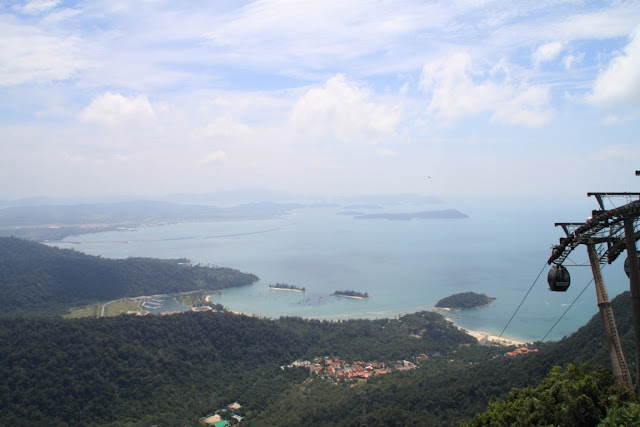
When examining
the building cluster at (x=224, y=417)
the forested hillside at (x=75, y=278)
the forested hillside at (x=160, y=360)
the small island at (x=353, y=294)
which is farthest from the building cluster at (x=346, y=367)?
the forested hillside at (x=75, y=278)

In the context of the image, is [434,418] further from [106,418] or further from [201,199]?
[201,199]

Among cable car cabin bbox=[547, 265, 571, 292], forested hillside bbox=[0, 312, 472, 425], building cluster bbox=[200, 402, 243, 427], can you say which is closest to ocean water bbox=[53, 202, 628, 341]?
forested hillside bbox=[0, 312, 472, 425]

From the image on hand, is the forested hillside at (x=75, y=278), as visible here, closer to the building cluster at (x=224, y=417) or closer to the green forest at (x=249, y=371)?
the green forest at (x=249, y=371)

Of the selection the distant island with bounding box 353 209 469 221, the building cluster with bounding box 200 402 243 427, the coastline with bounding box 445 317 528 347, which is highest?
the building cluster with bounding box 200 402 243 427

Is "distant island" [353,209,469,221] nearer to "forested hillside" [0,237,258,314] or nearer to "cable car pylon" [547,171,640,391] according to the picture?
"forested hillside" [0,237,258,314]

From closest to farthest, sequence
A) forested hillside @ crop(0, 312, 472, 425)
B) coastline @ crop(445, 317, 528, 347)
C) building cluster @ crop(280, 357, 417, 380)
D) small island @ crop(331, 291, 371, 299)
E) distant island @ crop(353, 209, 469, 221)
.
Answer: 1. forested hillside @ crop(0, 312, 472, 425)
2. building cluster @ crop(280, 357, 417, 380)
3. coastline @ crop(445, 317, 528, 347)
4. small island @ crop(331, 291, 371, 299)
5. distant island @ crop(353, 209, 469, 221)

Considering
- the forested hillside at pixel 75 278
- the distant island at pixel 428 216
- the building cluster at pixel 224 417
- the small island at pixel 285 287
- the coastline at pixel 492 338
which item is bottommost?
the coastline at pixel 492 338

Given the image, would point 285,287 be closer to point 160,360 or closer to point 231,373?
point 231,373
